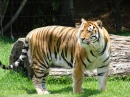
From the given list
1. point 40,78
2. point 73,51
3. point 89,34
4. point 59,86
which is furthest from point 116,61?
point 89,34

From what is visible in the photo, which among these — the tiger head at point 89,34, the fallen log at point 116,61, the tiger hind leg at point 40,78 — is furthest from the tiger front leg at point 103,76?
the fallen log at point 116,61

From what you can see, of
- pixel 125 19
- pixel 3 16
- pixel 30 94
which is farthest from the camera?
pixel 125 19

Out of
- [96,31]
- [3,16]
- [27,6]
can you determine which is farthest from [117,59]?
[27,6]

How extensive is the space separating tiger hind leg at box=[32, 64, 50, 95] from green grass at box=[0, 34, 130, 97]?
0.13 metres

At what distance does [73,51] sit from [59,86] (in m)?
1.09

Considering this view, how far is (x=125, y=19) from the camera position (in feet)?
58.2

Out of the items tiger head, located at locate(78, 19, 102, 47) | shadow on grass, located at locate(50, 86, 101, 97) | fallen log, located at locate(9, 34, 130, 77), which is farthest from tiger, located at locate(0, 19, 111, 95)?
fallen log, located at locate(9, 34, 130, 77)

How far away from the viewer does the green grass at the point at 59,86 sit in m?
6.62

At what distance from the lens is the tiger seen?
624 centimetres

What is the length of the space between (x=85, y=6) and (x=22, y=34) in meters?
5.00

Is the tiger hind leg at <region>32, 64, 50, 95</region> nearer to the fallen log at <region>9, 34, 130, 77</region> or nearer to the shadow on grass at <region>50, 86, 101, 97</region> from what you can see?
the shadow on grass at <region>50, 86, 101, 97</region>

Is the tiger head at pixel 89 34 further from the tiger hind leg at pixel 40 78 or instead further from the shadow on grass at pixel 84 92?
the tiger hind leg at pixel 40 78

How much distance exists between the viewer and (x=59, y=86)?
7637 mm

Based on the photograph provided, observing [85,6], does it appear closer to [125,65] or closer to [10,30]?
[10,30]
